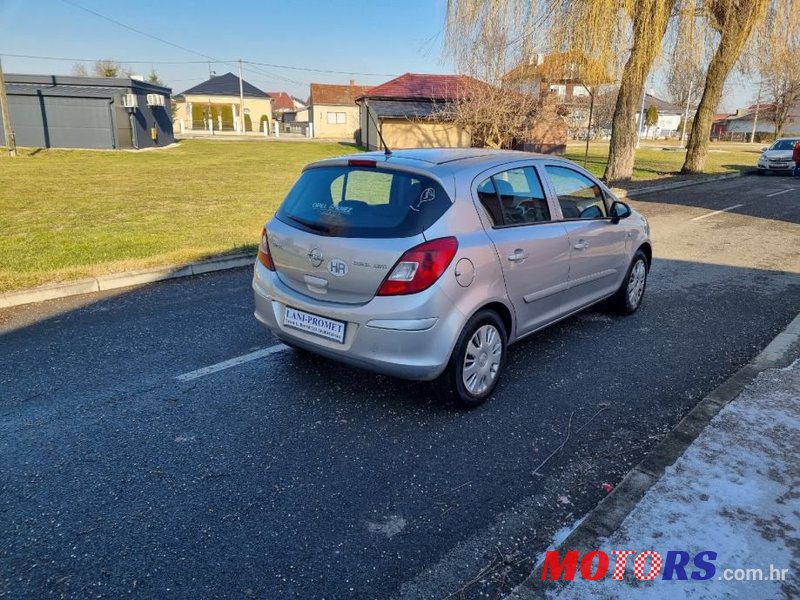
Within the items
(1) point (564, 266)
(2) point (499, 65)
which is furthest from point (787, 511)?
(2) point (499, 65)

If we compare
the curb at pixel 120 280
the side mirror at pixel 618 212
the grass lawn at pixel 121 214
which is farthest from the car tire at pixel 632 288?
the grass lawn at pixel 121 214

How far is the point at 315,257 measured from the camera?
3.71 metres

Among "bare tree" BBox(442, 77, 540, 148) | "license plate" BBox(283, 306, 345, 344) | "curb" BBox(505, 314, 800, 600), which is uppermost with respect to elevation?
"bare tree" BBox(442, 77, 540, 148)

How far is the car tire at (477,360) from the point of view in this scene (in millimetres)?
3650

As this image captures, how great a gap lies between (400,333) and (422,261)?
0.46 meters

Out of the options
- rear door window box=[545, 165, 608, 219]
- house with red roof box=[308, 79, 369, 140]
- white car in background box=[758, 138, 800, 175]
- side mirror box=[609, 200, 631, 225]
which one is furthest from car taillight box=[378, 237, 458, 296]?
house with red roof box=[308, 79, 369, 140]

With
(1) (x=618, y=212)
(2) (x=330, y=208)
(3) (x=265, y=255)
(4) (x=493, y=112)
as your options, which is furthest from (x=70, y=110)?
(1) (x=618, y=212)

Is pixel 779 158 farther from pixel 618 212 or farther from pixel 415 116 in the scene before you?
pixel 618 212

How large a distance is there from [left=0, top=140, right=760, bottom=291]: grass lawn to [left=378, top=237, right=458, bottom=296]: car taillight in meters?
4.90

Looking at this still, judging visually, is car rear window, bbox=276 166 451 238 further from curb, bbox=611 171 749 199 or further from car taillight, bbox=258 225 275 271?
curb, bbox=611 171 749 199

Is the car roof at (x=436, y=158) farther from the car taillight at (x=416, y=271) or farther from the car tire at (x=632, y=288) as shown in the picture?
the car tire at (x=632, y=288)

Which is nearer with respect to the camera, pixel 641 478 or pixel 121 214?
pixel 641 478

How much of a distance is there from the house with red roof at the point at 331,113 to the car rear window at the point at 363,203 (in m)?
57.8

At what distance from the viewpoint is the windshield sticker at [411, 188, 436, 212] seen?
11.8 feet
